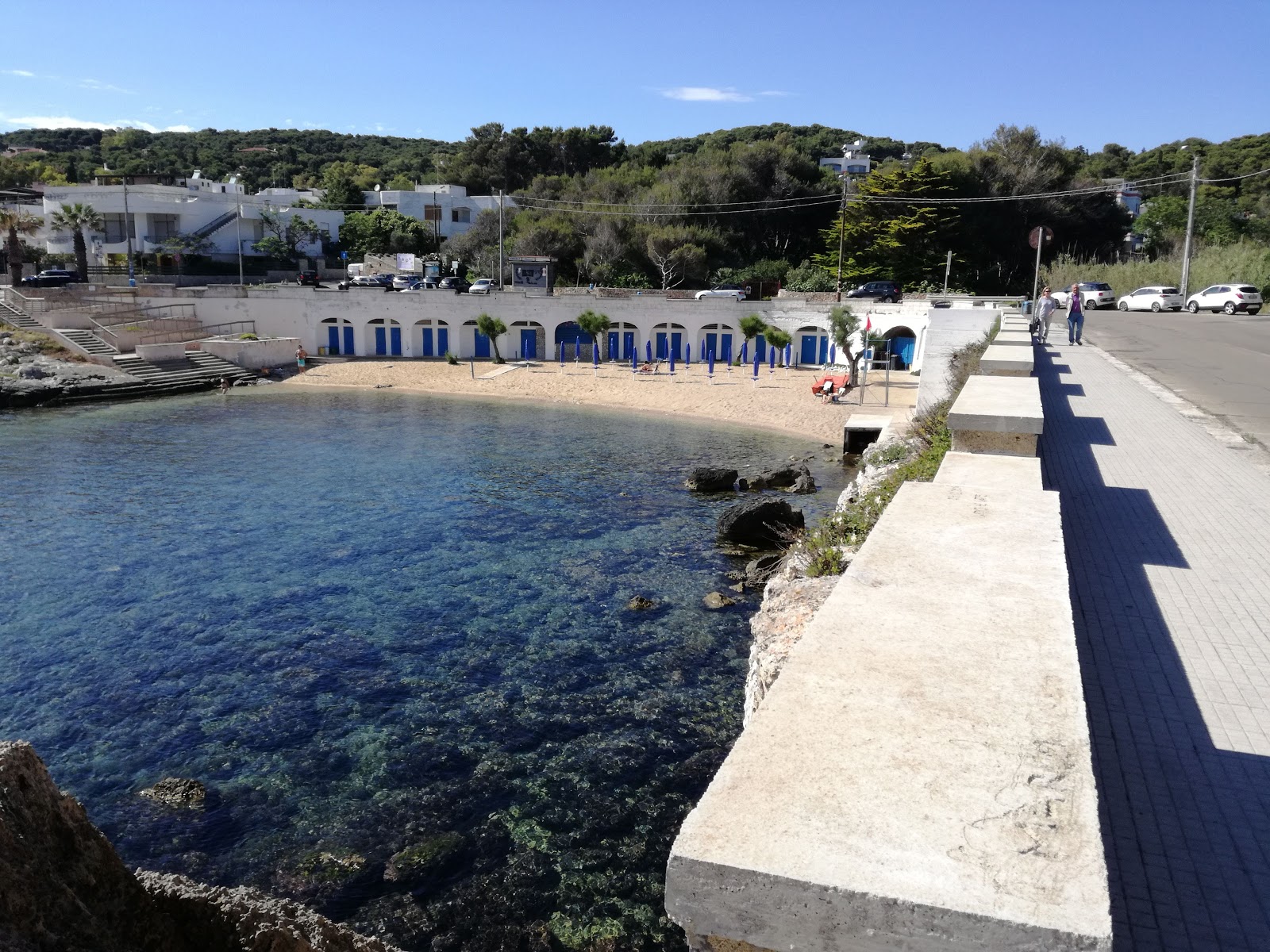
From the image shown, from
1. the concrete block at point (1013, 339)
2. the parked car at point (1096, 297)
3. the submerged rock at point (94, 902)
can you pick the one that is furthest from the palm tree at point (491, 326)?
the submerged rock at point (94, 902)

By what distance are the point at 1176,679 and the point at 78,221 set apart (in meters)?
66.6

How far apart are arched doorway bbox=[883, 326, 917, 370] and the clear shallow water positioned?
64.7 feet

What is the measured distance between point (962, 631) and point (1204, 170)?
91.4m

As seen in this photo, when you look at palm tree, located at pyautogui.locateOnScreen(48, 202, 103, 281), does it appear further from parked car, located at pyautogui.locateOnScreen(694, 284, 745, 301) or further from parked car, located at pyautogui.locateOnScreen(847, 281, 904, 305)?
parked car, located at pyautogui.locateOnScreen(847, 281, 904, 305)

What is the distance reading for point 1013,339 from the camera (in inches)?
675

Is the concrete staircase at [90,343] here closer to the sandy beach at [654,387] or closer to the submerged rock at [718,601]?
the sandy beach at [654,387]

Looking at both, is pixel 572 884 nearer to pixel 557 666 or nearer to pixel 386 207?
pixel 557 666

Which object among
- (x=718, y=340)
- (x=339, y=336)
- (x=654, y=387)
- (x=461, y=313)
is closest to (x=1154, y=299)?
(x=718, y=340)

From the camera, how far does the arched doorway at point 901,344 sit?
139 feet

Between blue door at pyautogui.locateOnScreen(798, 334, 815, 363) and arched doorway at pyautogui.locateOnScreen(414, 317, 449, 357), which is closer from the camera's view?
blue door at pyautogui.locateOnScreen(798, 334, 815, 363)

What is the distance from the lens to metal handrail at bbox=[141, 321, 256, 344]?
43.8m

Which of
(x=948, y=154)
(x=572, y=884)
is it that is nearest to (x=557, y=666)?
(x=572, y=884)

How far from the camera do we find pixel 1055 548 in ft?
17.2

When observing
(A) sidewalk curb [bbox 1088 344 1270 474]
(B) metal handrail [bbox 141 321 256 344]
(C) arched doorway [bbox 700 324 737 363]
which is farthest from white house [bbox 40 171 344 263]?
(A) sidewalk curb [bbox 1088 344 1270 474]
